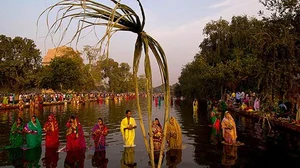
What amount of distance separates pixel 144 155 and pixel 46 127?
14.7 feet

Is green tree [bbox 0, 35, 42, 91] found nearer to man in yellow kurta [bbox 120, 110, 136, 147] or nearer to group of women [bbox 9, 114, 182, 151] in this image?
group of women [bbox 9, 114, 182, 151]

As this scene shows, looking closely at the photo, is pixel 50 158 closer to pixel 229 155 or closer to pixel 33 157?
pixel 33 157

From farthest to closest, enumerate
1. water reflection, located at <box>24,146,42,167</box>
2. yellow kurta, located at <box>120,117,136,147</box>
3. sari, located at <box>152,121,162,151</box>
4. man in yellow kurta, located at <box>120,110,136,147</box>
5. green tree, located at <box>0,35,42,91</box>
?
green tree, located at <box>0,35,42,91</box>, yellow kurta, located at <box>120,117,136,147</box>, man in yellow kurta, located at <box>120,110,136,147</box>, sari, located at <box>152,121,162,151</box>, water reflection, located at <box>24,146,42,167</box>

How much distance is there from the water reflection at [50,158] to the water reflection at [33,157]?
0.23 m

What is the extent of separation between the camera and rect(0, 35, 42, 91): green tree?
42.8 m

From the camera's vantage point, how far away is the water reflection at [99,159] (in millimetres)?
9245

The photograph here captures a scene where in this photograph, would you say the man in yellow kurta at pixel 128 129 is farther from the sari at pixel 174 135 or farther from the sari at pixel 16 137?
the sari at pixel 16 137

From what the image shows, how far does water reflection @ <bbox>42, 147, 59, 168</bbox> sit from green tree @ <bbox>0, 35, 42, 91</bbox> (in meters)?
35.1

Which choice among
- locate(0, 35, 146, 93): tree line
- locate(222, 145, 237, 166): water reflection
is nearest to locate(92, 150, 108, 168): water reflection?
locate(222, 145, 237, 166): water reflection

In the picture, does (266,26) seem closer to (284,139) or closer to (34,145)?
(284,139)

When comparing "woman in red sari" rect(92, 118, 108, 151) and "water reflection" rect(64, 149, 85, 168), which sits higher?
"woman in red sari" rect(92, 118, 108, 151)

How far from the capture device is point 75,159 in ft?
32.6

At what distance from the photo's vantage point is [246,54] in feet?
104

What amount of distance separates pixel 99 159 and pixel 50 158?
1750 mm
